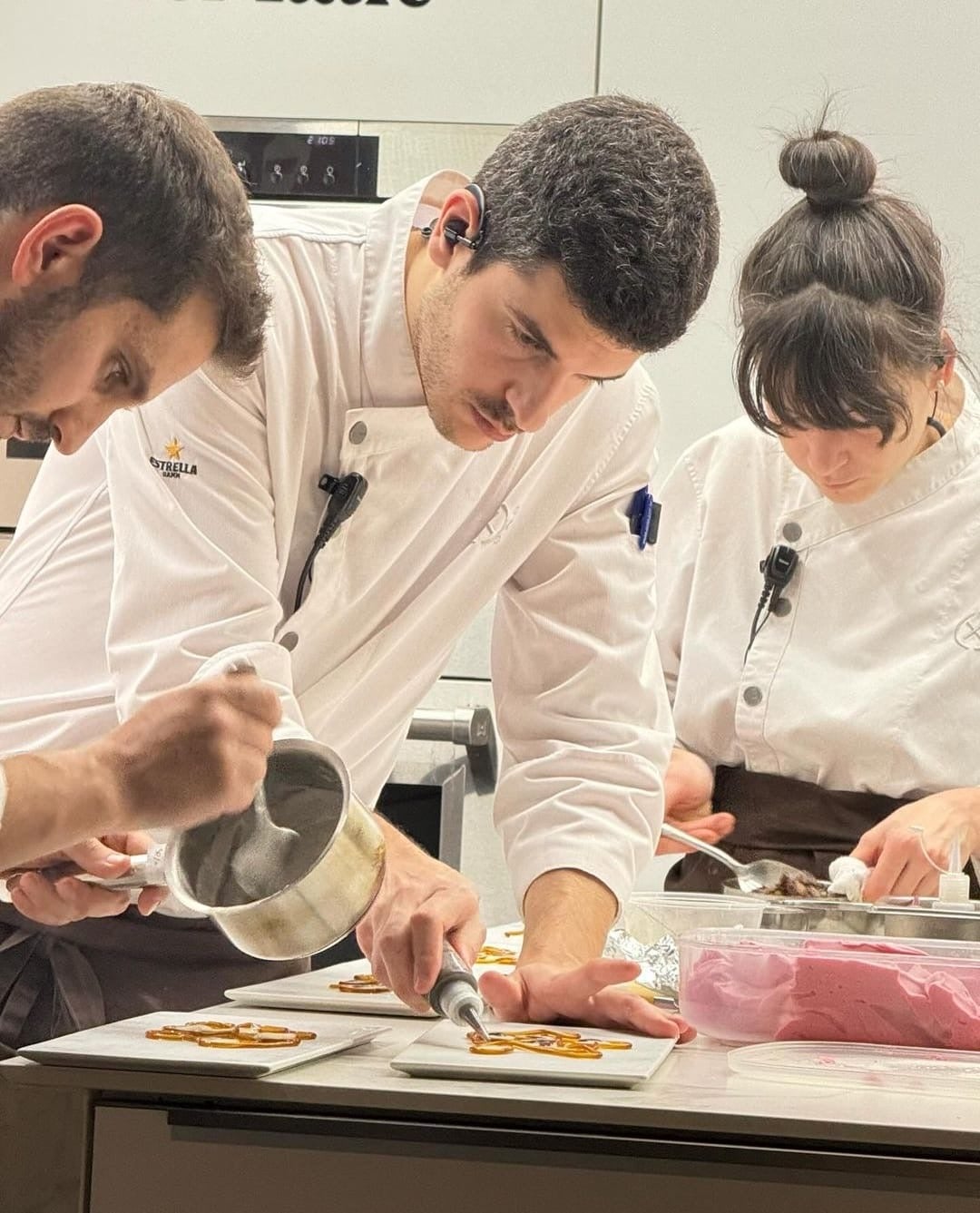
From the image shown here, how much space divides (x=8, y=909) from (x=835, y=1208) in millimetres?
853

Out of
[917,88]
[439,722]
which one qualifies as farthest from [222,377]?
[917,88]

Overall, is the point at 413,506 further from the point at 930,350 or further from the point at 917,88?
the point at 917,88

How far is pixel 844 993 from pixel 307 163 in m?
1.93

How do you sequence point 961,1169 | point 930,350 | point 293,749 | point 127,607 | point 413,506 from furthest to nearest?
point 930,350 < point 413,506 < point 127,607 < point 293,749 < point 961,1169

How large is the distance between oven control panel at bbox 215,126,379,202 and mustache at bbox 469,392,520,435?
1380 mm

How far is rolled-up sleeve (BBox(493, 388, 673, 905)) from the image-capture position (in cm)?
160

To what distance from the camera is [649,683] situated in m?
1.68

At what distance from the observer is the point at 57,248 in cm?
102

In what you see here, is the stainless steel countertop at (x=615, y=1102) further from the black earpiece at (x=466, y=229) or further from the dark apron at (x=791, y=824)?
the dark apron at (x=791, y=824)

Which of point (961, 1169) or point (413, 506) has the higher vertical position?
point (413, 506)

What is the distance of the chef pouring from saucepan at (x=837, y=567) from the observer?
1.88 m

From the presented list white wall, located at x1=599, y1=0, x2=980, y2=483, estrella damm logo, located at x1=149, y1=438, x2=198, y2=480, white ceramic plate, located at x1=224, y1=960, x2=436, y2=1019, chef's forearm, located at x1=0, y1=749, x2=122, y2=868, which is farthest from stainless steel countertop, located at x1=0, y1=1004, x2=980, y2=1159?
white wall, located at x1=599, y1=0, x2=980, y2=483

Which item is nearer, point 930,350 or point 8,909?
point 8,909

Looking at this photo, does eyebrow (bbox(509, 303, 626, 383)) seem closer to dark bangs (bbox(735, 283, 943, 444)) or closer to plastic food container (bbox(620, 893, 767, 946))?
plastic food container (bbox(620, 893, 767, 946))
